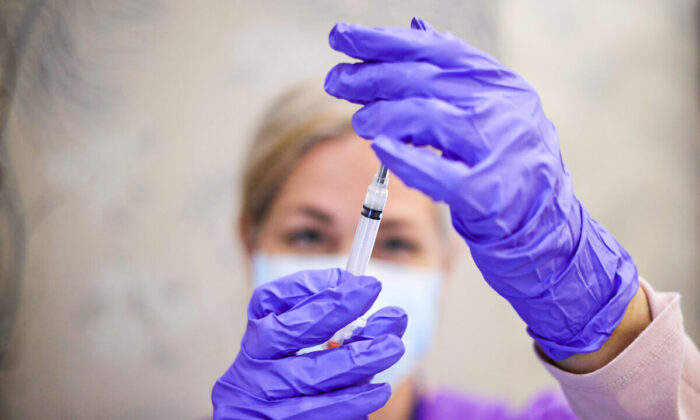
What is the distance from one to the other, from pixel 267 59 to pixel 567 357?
866 millimetres

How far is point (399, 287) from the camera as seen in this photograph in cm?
105

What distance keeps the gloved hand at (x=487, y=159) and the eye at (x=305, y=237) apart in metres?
0.48

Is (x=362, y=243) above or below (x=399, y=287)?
above

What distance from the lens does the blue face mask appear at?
103cm

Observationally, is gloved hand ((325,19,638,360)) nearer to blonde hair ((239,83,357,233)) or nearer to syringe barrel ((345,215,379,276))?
syringe barrel ((345,215,379,276))

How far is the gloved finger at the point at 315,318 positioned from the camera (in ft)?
2.10

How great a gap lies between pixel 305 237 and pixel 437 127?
567mm

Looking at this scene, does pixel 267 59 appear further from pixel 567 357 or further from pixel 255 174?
pixel 567 357

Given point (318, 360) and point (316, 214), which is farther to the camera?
point (316, 214)

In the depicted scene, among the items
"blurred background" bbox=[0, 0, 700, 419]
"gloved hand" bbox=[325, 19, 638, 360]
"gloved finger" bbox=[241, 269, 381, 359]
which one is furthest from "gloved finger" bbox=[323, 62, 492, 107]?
"blurred background" bbox=[0, 0, 700, 419]

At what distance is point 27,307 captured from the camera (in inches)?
37.4

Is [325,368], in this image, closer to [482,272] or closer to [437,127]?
[482,272]

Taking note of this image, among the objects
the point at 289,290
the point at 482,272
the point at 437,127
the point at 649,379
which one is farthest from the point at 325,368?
the point at 649,379

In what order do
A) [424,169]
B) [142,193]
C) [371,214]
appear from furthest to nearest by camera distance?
[142,193]
[371,214]
[424,169]
